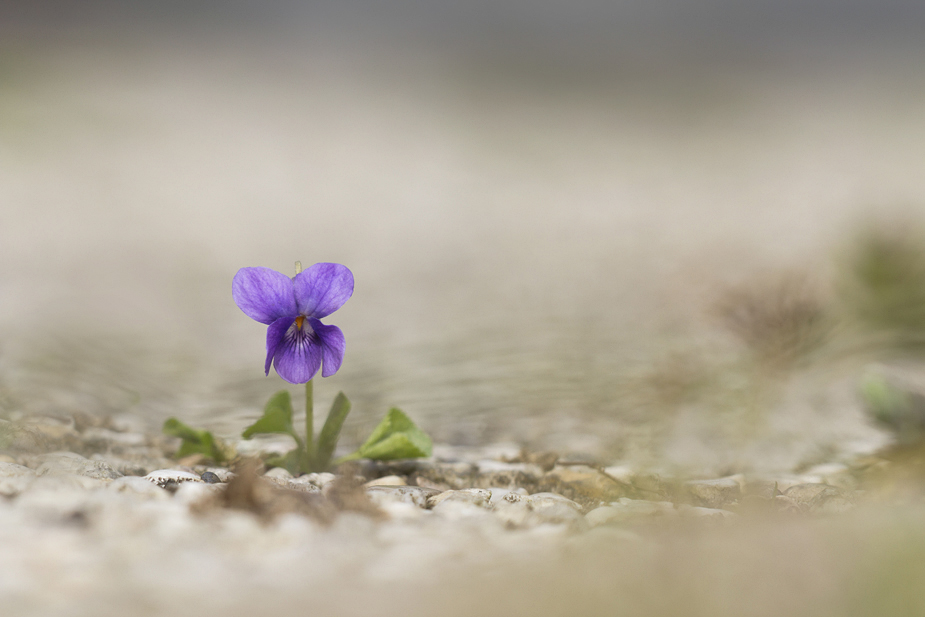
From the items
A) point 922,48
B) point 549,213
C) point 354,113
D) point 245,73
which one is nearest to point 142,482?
point 549,213

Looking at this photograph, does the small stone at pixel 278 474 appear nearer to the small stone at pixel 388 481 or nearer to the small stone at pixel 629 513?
the small stone at pixel 388 481

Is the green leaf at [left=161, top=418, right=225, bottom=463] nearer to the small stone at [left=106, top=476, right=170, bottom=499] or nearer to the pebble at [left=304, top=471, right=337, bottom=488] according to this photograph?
the pebble at [left=304, top=471, right=337, bottom=488]

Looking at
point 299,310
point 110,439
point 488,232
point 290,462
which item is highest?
point 488,232

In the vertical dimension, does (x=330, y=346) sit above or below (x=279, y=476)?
above

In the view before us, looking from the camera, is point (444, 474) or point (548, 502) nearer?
point (548, 502)

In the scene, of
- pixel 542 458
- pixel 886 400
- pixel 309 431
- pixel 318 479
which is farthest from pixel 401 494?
pixel 886 400

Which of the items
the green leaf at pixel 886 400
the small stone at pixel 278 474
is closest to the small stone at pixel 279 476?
the small stone at pixel 278 474

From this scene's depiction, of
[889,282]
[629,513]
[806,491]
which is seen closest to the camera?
[629,513]

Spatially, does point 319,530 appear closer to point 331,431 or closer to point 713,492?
point 331,431
